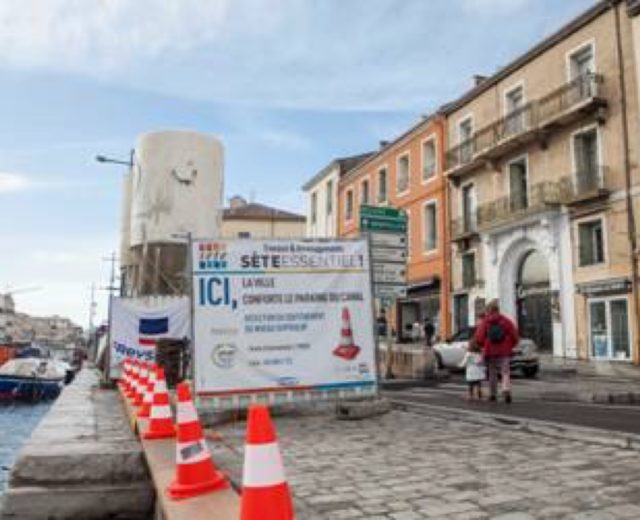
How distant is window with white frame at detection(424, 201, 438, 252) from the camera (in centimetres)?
3425

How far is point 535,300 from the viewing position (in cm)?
2739

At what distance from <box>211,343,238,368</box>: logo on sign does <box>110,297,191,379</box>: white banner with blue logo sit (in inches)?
352

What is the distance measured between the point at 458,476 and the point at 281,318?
4.26 meters

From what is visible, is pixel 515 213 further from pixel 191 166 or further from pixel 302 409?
pixel 302 409

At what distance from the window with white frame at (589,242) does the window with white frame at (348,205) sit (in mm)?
19700

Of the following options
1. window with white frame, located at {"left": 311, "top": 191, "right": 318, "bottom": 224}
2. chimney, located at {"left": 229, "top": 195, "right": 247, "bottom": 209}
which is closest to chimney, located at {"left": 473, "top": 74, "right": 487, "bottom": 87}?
window with white frame, located at {"left": 311, "top": 191, "right": 318, "bottom": 224}

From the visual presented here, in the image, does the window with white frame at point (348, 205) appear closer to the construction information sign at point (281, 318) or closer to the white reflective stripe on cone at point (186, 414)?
the construction information sign at point (281, 318)

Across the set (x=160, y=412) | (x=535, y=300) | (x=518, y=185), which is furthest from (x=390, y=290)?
(x=518, y=185)

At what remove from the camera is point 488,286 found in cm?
2930

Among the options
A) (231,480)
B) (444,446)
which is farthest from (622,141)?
(231,480)

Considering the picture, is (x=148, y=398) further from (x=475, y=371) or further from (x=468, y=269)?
(x=468, y=269)

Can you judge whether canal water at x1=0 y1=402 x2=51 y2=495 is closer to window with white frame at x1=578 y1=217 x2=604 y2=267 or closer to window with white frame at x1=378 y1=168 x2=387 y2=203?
window with white frame at x1=578 y1=217 x2=604 y2=267

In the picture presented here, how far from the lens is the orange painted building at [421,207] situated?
33.1m

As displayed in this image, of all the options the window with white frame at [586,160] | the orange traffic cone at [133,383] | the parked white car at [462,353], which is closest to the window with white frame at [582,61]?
the window with white frame at [586,160]
